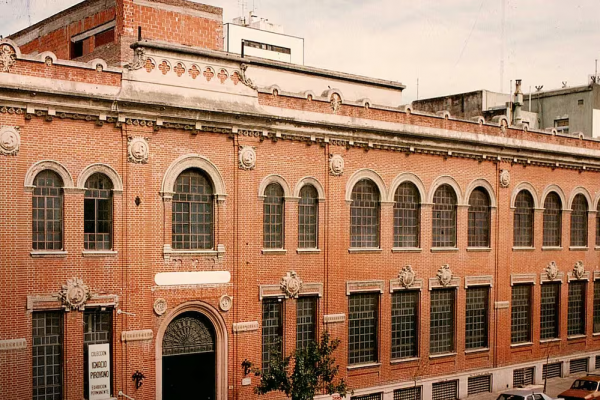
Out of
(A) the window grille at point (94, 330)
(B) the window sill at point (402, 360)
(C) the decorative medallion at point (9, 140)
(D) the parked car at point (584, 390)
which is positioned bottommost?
(D) the parked car at point (584, 390)

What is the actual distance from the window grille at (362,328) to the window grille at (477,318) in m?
5.32

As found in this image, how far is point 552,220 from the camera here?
124ft

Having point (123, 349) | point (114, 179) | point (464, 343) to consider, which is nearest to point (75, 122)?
point (114, 179)

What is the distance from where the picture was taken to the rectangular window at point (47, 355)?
22.6 m

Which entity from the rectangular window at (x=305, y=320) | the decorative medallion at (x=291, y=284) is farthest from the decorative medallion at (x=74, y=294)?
the rectangular window at (x=305, y=320)

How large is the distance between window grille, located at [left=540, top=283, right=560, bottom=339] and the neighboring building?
28241mm

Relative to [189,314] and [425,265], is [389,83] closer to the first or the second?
[425,265]

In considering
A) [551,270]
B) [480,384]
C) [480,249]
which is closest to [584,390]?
[480,384]

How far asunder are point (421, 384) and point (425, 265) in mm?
4615

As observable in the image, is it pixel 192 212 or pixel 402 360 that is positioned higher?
pixel 192 212

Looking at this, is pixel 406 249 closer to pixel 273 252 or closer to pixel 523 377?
pixel 273 252

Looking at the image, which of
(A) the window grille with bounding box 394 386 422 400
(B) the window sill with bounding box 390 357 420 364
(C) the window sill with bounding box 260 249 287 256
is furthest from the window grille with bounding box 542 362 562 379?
(C) the window sill with bounding box 260 249 287 256

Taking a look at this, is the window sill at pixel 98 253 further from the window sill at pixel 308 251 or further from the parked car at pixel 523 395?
the parked car at pixel 523 395

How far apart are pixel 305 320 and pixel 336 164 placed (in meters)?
5.64
